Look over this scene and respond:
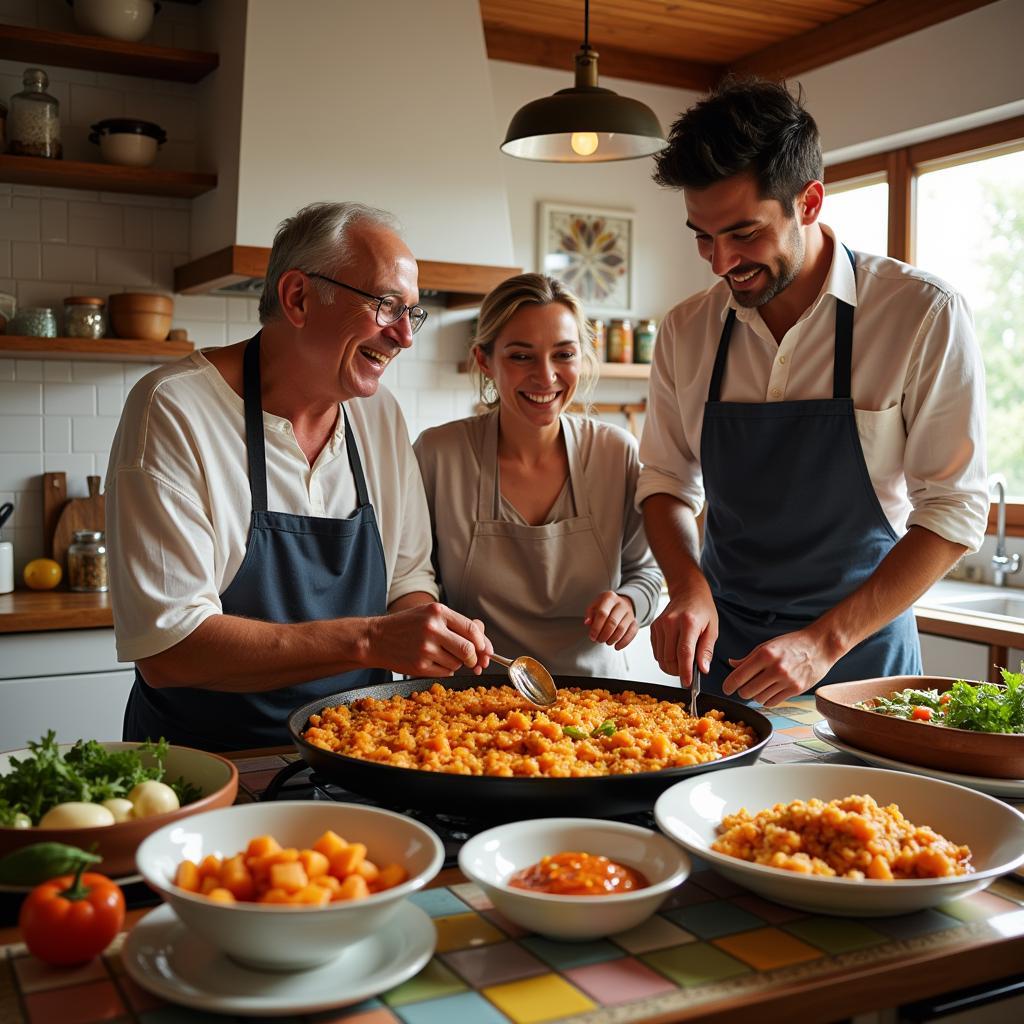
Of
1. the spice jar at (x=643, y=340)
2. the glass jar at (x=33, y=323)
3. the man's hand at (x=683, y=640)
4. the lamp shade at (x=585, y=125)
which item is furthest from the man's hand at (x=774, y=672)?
the spice jar at (x=643, y=340)

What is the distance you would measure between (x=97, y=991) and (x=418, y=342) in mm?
3969

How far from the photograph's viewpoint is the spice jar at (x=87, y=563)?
409 centimetres

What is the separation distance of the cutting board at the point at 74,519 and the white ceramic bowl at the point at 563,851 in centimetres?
333

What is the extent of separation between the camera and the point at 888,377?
7.53 ft

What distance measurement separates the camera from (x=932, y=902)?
3.96 feet

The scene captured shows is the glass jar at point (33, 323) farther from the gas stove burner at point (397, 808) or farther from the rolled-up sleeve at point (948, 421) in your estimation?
the rolled-up sleeve at point (948, 421)

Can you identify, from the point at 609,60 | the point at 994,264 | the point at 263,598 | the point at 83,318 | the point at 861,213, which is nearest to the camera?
the point at 263,598

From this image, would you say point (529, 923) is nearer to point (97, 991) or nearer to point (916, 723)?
point (97, 991)

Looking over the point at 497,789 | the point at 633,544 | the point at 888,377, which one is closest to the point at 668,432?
the point at 633,544

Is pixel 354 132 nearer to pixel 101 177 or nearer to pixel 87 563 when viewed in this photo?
pixel 101 177

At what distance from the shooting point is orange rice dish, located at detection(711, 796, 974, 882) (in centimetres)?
124

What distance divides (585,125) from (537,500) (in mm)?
877

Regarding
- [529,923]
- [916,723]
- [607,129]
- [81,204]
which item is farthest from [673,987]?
[81,204]

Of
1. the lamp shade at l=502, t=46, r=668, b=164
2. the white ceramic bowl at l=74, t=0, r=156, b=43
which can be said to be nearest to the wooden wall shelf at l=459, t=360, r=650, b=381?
the white ceramic bowl at l=74, t=0, r=156, b=43
